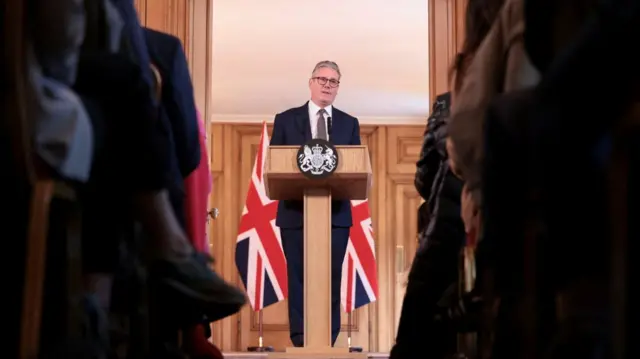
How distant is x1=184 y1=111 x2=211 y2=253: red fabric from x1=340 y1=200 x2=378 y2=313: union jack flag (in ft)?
14.0

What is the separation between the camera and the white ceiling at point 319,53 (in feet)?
15.8

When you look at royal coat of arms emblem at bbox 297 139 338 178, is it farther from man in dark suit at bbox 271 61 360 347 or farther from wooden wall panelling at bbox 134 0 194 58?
man in dark suit at bbox 271 61 360 347

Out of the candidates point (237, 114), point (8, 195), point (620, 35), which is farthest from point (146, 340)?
point (237, 114)

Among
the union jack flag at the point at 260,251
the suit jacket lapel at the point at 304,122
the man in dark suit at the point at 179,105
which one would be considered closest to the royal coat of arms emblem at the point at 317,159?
the suit jacket lapel at the point at 304,122

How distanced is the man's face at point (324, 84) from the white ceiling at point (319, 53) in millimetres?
371

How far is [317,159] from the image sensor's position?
310 cm

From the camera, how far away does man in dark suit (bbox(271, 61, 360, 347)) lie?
444 centimetres

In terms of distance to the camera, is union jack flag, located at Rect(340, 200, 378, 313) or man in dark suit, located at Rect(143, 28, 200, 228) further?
union jack flag, located at Rect(340, 200, 378, 313)

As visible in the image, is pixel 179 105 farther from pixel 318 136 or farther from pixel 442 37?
pixel 318 136

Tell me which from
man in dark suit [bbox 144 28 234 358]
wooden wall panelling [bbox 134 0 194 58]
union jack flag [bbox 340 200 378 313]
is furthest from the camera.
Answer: union jack flag [bbox 340 200 378 313]

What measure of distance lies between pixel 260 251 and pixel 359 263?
734mm

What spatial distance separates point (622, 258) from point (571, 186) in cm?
9

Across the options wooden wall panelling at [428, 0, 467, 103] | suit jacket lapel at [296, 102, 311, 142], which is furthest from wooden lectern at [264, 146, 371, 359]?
suit jacket lapel at [296, 102, 311, 142]

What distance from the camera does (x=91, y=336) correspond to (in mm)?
999
